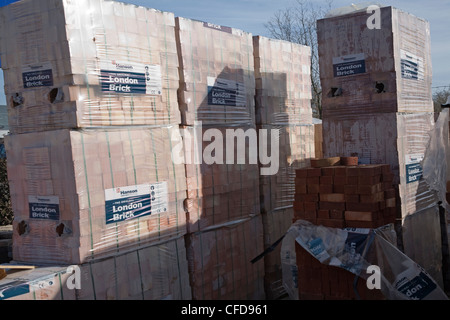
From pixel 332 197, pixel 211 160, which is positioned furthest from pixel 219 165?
pixel 332 197

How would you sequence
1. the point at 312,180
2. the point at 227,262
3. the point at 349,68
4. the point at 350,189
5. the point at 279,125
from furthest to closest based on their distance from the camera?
the point at 279,125, the point at 349,68, the point at 227,262, the point at 312,180, the point at 350,189

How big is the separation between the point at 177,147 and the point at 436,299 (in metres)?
3.15

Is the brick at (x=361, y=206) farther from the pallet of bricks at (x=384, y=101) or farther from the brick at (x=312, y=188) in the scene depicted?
the pallet of bricks at (x=384, y=101)

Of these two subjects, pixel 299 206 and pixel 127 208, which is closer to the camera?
pixel 127 208

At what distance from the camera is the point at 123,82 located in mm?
4691

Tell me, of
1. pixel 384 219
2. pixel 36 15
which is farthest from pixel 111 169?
pixel 384 219

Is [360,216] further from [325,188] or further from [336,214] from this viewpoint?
[325,188]

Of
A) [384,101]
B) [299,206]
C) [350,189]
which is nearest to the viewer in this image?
[350,189]

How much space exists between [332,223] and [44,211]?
2.99 metres

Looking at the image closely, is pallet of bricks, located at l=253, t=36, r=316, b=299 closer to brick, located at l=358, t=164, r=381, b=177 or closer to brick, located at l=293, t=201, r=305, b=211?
brick, located at l=293, t=201, r=305, b=211

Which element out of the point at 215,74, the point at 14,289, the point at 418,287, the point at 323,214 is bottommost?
the point at 418,287

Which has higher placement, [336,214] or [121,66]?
[121,66]

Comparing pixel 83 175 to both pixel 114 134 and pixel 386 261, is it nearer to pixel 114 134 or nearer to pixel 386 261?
pixel 114 134

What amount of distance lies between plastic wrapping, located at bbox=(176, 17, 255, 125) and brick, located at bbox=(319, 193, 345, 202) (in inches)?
54.1
